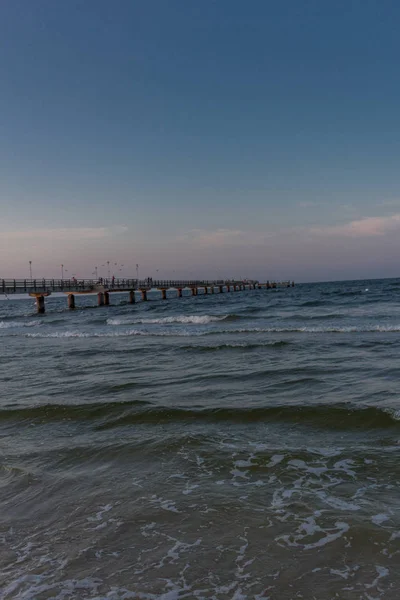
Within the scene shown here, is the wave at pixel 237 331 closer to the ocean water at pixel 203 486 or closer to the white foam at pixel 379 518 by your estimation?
the ocean water at pixel 203 486

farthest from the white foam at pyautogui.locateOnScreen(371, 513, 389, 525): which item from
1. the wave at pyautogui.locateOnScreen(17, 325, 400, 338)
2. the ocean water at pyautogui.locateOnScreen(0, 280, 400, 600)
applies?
the wave at pyautogui.locateOnScreen(17, 325, 400, 338)

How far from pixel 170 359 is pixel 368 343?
6.93m

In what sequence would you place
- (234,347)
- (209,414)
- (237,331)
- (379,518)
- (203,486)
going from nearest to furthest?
(379,518), (203,486), (209,414), (234,347), (237,331)

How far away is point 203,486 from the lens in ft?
16.3

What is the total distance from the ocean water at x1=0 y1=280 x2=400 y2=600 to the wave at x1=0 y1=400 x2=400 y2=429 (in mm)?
37

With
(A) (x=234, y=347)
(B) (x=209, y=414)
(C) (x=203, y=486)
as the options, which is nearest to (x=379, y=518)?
(C) (x=203, y=486)

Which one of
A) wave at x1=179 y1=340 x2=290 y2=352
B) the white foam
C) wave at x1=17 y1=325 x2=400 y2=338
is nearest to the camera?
the white foam

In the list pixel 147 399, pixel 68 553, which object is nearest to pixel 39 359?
pixel 147 399

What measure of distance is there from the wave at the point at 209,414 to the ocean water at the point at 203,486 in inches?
1.5

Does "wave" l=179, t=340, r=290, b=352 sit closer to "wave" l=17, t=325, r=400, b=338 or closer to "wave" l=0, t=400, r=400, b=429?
"wave" l=17, t=325, r=400, b=338

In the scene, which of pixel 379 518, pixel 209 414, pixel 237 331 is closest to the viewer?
pixel 379 518

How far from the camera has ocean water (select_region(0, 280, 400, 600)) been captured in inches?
133

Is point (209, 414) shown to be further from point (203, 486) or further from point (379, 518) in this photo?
point (379, 518)

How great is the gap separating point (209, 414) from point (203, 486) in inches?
115
